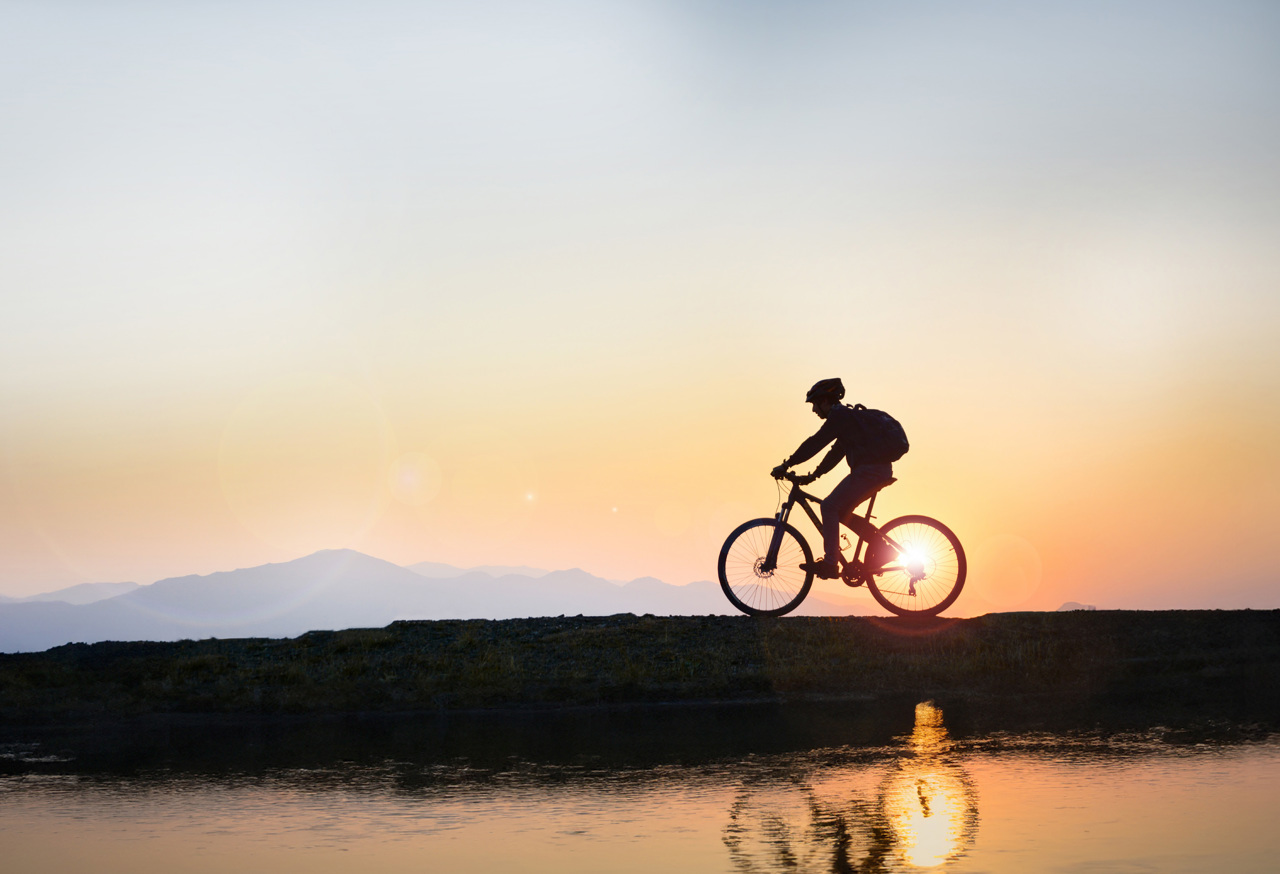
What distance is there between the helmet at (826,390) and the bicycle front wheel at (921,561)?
1.67 metres

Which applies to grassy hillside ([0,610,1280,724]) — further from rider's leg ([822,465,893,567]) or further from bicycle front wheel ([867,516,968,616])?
rider's leg ([822,465,893,567])

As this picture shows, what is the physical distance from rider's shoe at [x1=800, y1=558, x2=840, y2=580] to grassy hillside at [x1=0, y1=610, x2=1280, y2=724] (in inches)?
31.6

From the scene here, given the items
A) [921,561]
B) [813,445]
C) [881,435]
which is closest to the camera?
[881,435]

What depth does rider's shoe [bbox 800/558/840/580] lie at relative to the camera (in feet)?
41.0

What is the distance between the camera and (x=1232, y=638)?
489 inches

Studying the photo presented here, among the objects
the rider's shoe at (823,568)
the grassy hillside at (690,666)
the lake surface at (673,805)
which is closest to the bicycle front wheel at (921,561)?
the rider's shoe at (823,568)

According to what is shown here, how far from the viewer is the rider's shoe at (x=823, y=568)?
492 inches

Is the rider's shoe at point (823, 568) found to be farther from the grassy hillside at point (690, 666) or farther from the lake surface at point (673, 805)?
the lake surface at point (673, 805)

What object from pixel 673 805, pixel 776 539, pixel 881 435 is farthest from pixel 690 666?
pixel 673 805

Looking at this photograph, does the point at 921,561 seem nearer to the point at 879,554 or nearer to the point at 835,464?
the point at 879,554

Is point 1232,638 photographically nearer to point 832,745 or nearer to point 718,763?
point 832,745

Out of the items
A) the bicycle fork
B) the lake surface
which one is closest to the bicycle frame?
the bicycle fork

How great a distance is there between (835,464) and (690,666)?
2890 millimetres

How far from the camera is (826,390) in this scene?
1249cm
